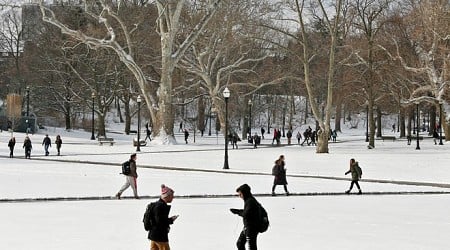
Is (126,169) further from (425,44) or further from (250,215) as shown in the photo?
(425,44)

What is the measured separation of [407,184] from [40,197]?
13.1 meters

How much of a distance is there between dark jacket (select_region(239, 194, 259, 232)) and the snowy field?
6.92 ft

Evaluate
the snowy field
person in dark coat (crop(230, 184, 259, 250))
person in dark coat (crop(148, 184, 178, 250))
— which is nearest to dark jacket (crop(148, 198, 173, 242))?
person in dark coat (crop(148, 184, 178, 250))

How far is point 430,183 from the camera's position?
2572 centimetres

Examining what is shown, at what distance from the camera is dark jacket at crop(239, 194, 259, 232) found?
32.8ft

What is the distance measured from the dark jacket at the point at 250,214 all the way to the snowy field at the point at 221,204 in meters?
2.11

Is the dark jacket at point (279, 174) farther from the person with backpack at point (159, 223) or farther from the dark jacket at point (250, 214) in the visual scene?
the person with backpack at point (159, 223)

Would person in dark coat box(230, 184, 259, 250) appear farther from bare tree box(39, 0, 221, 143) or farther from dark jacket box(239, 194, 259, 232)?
bare tree box(39, 0, 221, 143)

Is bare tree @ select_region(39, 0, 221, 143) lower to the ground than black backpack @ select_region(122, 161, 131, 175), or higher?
higher

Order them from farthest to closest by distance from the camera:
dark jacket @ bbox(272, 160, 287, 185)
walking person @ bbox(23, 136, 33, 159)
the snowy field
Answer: walking person @ bbox(23, 136, 33, 159), dark jacket @ bbox(272, 160, 287, 185), the snowy field

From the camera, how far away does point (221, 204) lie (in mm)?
18812

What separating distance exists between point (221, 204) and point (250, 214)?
29.1 ft

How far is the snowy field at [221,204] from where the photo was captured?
13.0 meters

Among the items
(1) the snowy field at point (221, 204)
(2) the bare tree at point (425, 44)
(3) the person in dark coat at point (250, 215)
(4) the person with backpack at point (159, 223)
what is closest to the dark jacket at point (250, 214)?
(3) the person in dark coat at point (250, 215)
